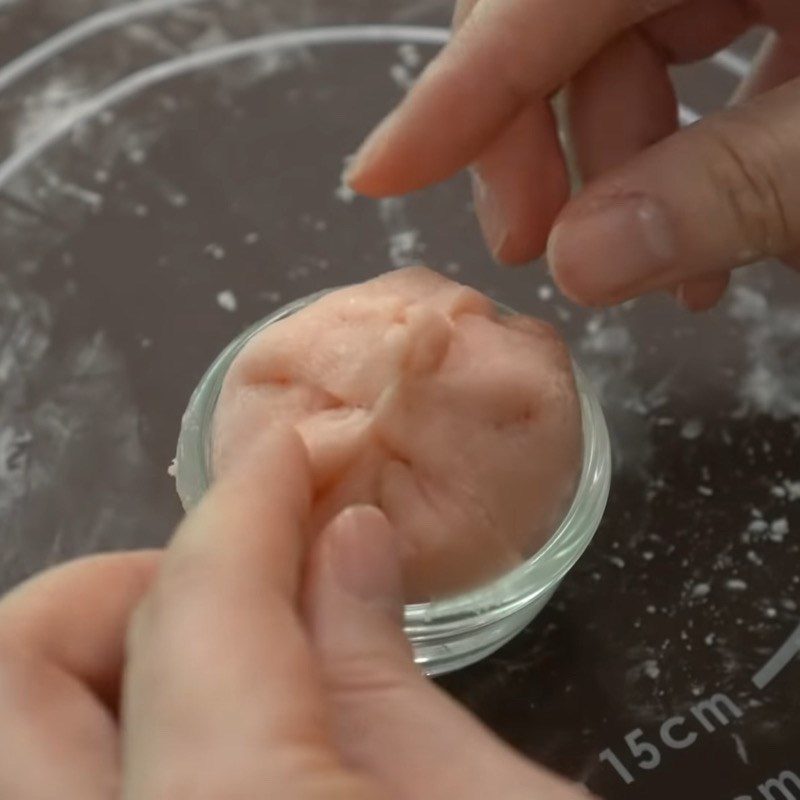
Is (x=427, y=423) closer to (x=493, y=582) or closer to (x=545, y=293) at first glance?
(x=493, y=582)

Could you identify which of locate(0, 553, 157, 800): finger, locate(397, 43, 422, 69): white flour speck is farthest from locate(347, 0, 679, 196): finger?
locate(397, 43, 422, 69): white flour speck

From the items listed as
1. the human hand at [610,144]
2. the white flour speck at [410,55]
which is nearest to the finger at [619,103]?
the human hand at [610,144]

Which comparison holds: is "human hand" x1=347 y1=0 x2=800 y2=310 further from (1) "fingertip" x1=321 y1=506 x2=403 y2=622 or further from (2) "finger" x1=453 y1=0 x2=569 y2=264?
(1) "fingertip" x1=321 y1=506 x2=403 y2=622

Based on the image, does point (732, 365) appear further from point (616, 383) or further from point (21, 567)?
point (21, 567)

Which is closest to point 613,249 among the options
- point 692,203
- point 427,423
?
point 692,203

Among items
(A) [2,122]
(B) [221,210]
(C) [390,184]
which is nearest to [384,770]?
(C) [390,184]

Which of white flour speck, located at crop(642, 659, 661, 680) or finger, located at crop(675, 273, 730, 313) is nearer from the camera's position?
white flour speck, located at crop(642, 659, 661, 680)
